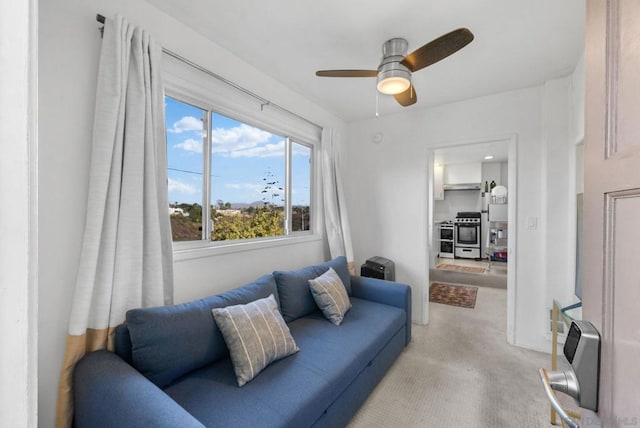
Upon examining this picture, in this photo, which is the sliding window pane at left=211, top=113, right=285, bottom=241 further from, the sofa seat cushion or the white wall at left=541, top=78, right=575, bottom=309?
the white wall at left=541, top=78, right=575, bottom=309

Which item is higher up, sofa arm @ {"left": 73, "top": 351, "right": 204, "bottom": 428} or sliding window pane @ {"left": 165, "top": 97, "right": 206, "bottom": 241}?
sliding window pane @ {"left": 165, "top": 97, "right": 206, "bottom": 241}

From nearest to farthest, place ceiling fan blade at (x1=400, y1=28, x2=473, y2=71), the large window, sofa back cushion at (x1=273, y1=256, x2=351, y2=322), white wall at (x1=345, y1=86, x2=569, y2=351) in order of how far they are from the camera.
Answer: ceiling fan blade at (x1=400, y1=28, x2=473, y2=71) → the large window → sofa back cushion at (x1=273, y1=256, x2=351, y2=322) → white wall at (x1=345, y1=86, x2=569, y2=351)

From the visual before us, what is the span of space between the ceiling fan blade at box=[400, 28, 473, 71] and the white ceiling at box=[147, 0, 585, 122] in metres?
0.28

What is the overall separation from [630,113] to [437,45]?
1332mm

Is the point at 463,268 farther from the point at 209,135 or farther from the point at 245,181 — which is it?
the point at 209,135

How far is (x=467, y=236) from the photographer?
6.97 meters

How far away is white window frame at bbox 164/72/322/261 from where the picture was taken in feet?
6.23

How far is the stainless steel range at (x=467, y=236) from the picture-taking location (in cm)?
688

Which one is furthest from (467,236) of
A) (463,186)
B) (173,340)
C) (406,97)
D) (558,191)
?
(173,340)

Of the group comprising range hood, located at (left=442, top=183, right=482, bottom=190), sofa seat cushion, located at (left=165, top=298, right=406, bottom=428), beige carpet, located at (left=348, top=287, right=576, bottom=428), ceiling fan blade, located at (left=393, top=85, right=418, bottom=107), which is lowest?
beige carpet, located at (left=348, top=287, right=576, bottom=428)

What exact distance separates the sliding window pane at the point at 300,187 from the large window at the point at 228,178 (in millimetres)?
11

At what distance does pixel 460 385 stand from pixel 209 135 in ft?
9.12

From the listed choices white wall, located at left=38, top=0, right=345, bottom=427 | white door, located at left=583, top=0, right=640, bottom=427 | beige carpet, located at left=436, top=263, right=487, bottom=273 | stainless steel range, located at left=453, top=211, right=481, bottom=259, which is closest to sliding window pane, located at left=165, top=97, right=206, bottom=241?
white wall, located at left=38, top=0, right=345, bottom=427

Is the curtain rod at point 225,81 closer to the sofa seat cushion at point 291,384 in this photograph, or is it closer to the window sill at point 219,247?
the window sill at point 219,247
